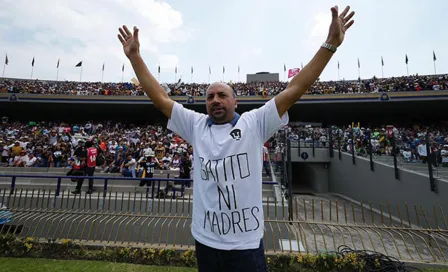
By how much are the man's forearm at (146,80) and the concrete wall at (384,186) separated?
8.82m

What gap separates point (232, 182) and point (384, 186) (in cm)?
1120

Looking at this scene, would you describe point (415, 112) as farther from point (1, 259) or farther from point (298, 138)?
point (1, 259)

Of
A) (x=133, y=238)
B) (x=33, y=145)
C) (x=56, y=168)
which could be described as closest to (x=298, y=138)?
(x=133, y=238)

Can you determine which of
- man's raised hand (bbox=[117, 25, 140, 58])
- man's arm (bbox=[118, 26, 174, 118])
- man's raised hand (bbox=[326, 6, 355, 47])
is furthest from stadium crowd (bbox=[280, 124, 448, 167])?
man's raised hand (bbox=[117, 25, 140, 58])

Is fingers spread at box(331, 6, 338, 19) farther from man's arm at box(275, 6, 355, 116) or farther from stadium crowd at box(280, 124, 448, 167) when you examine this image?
stadium crowd at box(280, 124, 448, 167)

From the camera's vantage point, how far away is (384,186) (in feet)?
32.2

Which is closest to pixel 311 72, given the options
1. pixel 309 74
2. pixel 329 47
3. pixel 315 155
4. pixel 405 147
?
pixel 309 74

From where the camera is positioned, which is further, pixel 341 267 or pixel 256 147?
pixel 341 267

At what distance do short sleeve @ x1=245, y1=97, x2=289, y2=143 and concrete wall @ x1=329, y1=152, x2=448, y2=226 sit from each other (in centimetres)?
823

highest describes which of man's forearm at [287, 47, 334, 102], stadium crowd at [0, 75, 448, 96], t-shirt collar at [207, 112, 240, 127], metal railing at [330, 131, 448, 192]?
stadium crowd at [0, 75, 448, 96]

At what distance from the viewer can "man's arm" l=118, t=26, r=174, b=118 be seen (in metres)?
1.71

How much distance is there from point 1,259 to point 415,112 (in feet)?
119

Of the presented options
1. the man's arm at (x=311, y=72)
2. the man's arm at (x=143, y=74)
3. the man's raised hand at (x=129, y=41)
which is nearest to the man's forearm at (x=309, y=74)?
the man's arm at (x=311, y=72)

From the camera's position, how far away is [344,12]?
164 cm
